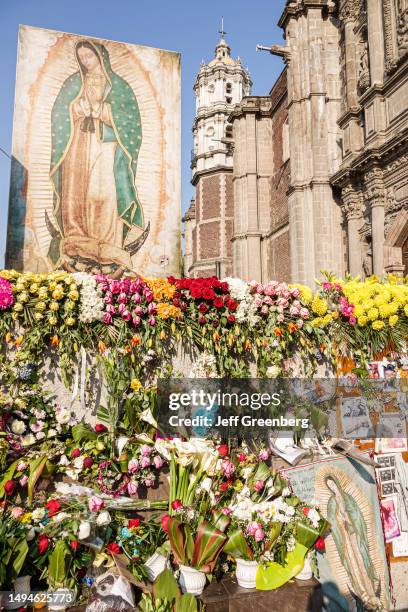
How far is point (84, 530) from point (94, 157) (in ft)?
22.1

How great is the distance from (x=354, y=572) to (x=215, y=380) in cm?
202

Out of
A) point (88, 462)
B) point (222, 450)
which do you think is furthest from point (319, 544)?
point (88, 462)

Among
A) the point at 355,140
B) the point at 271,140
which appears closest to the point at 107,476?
the point at 355,140

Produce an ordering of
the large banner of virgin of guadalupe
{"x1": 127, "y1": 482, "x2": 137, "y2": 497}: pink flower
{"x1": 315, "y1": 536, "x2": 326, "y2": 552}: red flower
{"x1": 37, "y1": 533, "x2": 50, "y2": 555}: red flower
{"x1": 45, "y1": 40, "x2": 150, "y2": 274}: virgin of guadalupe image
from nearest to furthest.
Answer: {"x1": 37, "y1": 533, "x2": 50, "y2": 555}: red flower
{"x1": 315, "y1": 536, "x2": 326, "y2": 552}: red flower
{"x1": 127, "y1": 482, "x2": 137, "y2": 497}: pink flower
the large banner of virgin of guadalupe
{"x1": 45, "y1": 40, "x2": 150, "y2": 274}: virgin of guadalupe image

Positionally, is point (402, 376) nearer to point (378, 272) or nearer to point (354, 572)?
point (354, 572)

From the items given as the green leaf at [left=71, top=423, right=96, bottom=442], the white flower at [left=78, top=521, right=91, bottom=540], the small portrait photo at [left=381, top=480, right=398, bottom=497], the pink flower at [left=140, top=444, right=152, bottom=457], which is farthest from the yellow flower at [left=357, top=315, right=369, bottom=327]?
the white flower at [left=78, top=521, right=91, bottom=540]

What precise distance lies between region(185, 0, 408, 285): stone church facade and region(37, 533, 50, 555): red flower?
29.0 ft

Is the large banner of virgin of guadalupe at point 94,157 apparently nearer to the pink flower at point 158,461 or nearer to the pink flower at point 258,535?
the pink flower at point 158,461

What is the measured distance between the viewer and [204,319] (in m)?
4.08

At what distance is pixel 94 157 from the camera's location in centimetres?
777

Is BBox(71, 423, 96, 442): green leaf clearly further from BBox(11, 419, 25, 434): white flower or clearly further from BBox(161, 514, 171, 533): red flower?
BBox(161, 514, 171, 533): red flower

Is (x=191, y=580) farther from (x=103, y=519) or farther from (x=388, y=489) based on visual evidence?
(x=388, y=489)

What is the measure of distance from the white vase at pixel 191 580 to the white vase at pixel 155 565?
0.50 feet

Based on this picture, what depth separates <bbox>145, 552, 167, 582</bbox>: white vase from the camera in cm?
291
